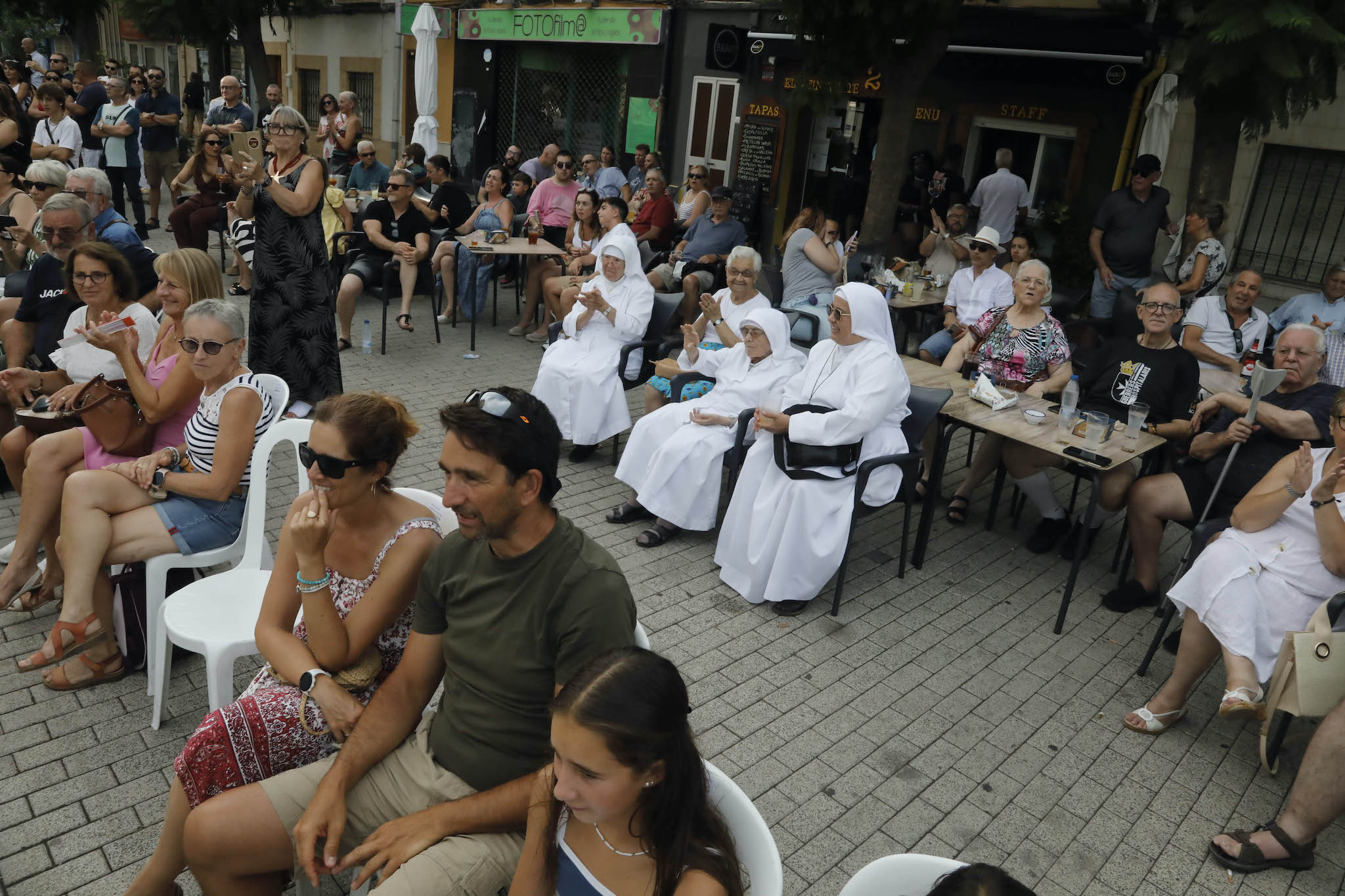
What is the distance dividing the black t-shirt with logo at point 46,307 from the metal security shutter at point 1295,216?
1010cm

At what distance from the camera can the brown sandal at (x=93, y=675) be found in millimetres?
3443

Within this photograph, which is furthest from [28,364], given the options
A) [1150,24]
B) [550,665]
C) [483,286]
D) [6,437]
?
[1150,24]

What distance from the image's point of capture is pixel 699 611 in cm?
446

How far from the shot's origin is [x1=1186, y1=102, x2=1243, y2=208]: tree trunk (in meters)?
7.55

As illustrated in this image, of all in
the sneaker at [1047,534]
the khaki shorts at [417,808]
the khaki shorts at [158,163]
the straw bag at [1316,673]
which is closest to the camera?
the khaki shorts at [417,808]

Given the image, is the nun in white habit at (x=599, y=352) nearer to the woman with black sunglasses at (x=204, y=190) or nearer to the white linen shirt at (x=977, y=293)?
the white linen shirt at (x=977, y=293)

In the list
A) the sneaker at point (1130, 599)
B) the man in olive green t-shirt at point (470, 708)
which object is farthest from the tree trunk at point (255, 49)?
the man in olive green t-shirt at point (470, 708)

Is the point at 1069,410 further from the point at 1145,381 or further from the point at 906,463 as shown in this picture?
the point at 906,463

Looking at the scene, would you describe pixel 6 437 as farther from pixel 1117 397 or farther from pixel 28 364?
pixel 1117 397

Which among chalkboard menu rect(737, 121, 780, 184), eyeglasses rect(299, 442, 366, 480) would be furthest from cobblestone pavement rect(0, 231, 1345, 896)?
chalkboard menu rect(737, 121, 780, 184)

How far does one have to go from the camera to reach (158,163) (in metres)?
12.3

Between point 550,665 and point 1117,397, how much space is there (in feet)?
13.6

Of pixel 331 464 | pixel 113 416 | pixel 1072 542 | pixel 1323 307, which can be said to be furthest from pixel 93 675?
pixel 1323 307

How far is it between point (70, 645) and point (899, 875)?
3.09 metres
